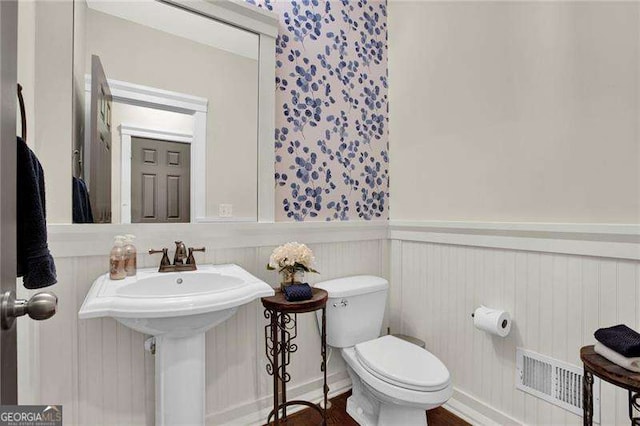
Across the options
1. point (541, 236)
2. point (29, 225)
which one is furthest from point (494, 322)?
point (29, 225)

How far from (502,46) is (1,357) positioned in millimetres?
2144

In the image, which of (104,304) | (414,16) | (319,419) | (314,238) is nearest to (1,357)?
(104,304)

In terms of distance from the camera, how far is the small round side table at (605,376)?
103cm

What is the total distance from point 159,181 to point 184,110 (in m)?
0.37

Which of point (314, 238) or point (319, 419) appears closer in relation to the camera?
point (319, 419)

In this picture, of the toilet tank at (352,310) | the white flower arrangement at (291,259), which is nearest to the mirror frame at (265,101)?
the white flower arrangement at (291,259)

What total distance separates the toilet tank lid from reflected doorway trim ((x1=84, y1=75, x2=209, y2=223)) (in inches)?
30.9

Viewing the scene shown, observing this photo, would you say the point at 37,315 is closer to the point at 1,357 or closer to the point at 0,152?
the point at 1,357

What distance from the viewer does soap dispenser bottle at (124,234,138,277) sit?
140 cm

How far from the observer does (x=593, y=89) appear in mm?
1425

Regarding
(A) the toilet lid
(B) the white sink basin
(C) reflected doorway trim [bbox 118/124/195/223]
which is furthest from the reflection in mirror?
(A) the toilet lid

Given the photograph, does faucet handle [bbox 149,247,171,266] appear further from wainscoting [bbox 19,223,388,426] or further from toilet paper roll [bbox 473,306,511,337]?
toilet paper roll [bbox 473,306,511,337]

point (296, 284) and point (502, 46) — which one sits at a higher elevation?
point (502, 46)

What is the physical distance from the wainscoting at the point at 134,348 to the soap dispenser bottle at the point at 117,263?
0.30 feet
